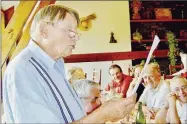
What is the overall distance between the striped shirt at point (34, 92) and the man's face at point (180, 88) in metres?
1.23

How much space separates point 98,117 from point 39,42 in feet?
0.84

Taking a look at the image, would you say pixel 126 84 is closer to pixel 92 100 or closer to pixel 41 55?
pixel 92 100

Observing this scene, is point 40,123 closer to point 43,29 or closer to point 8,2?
point 43,29

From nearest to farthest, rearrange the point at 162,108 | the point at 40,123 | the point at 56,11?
the point at 40,123, the point at 56,11, the point at 162,108

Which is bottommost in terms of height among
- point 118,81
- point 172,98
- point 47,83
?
point 172,98

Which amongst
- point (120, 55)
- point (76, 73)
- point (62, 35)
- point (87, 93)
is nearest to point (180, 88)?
point (120, 55)

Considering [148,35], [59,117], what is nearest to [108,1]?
[148,35]

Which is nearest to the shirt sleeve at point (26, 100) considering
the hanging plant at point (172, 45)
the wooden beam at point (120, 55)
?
the wooden beam at point (120, 55)

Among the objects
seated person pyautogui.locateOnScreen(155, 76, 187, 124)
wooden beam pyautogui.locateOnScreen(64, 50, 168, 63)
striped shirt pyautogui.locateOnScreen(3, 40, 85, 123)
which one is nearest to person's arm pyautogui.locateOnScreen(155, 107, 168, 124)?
seated person pyautogui.locateOnScreen(155, 76, 187, 124)

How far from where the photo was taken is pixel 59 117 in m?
0.76

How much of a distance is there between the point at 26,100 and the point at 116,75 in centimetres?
133

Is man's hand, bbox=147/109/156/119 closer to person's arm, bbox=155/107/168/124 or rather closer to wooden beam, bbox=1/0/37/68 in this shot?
person's arm, bbox=155/107/168/124

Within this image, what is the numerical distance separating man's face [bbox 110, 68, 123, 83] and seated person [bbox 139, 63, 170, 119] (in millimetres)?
146

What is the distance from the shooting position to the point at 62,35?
85 cm
